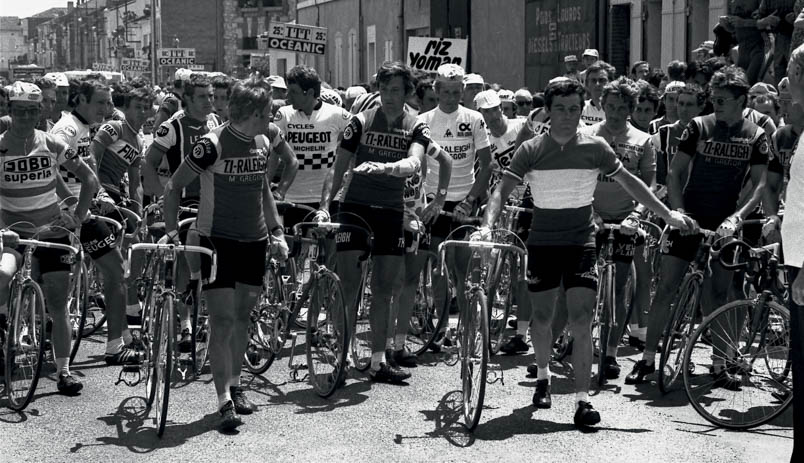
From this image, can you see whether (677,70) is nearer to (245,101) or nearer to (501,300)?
(501,300)

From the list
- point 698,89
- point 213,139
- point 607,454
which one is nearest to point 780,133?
point 698,89

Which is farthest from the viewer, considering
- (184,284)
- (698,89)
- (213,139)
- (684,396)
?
(698,89)

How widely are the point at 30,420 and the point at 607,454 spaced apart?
338cm

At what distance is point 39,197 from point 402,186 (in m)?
2.42

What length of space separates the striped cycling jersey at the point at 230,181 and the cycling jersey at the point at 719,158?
2.91m

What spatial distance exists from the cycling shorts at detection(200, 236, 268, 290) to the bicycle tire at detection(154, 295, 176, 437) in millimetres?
331

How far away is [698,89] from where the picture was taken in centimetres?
1023

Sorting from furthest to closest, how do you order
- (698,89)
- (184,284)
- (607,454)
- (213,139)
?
(698,89)
(184,284)
(213,139)
(607,454)

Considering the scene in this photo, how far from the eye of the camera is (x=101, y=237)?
376 inches

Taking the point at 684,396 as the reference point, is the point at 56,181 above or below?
above

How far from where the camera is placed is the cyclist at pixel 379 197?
353 inches

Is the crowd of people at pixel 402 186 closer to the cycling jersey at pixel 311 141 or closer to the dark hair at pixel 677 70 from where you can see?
the cycling jersey at pixel 311 141

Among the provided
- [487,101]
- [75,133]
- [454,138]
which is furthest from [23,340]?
[487,101]

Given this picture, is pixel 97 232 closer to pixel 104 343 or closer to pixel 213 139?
pixel 104 343
